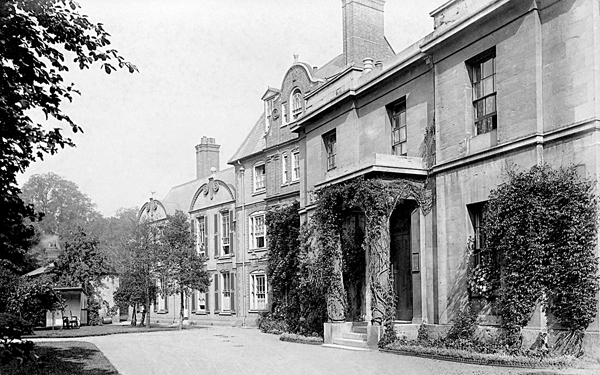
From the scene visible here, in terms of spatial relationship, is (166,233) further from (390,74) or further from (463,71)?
(463,71)

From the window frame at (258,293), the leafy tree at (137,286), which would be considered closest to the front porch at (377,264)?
the window frame at (258,293)

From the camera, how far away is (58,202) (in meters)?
65.9

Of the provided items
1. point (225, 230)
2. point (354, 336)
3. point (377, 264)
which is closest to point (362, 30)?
point (377, 264)

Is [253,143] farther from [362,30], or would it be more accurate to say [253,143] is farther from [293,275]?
[362,30]

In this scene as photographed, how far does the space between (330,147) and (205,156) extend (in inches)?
919

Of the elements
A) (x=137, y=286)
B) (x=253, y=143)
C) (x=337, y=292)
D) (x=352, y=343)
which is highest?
(x=253, y=143)

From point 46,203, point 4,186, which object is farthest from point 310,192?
point 46,203

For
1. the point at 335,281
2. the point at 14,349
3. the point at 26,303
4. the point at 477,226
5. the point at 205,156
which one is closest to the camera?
the point at 14,349

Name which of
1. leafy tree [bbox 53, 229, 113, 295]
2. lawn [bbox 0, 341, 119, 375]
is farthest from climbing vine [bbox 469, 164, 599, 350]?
leafy tree [bbox 53, 229, 113, 295]

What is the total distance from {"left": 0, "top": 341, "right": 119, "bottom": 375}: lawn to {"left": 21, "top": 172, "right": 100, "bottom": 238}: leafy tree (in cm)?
4667

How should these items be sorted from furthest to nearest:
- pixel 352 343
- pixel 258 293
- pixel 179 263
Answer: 1. pixel 179 263
2. pixel 258 293
3. pixel 352 343

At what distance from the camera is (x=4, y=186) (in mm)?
7984

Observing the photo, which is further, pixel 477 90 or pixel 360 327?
pixel 360 327

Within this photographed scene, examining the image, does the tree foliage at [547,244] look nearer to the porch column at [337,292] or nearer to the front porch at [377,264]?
the front porch at [377,264]
